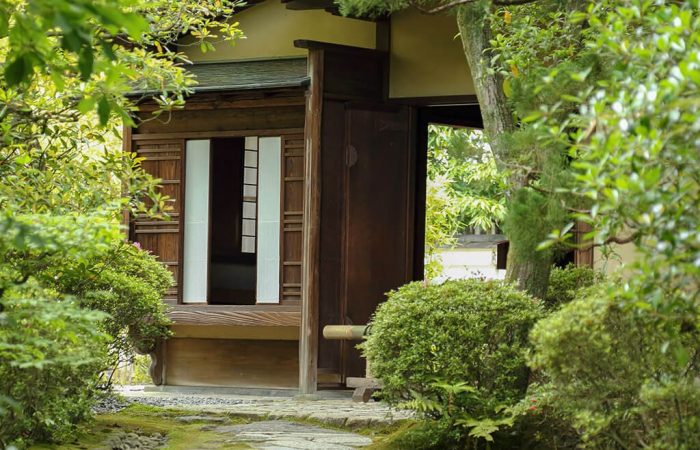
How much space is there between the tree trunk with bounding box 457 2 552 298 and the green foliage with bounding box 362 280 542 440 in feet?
1.38

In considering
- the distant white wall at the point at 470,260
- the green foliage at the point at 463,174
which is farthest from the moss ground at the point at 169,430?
the distant white wall at the point at 470,260

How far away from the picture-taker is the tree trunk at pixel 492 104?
761 cm

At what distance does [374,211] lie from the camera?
11430mm

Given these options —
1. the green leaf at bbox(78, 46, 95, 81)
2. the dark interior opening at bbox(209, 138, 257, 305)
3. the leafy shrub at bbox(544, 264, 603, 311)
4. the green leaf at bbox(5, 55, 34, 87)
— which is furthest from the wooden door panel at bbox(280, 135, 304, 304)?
the green leaf at bbox(78, 46, 95, 81)

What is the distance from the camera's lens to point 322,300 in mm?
11016

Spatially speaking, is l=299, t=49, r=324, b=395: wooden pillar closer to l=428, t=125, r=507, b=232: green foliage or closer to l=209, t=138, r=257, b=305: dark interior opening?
l=209, t=138, r=257, b=305: dark interior opening

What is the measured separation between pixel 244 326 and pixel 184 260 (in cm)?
104

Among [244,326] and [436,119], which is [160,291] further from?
[436,119]

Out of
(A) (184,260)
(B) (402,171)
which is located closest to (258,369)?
(A) (184,260)

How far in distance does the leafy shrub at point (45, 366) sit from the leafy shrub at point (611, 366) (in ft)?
6.98

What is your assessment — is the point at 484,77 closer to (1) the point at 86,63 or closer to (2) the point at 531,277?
(2) the point at 531,277

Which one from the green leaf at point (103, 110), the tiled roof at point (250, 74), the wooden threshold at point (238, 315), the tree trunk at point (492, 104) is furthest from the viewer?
the wooden threshold at point (238, 315)

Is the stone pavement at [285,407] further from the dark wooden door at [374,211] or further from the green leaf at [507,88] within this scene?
the green leaf at [507,88]

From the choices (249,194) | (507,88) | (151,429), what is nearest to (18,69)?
(507,88)
